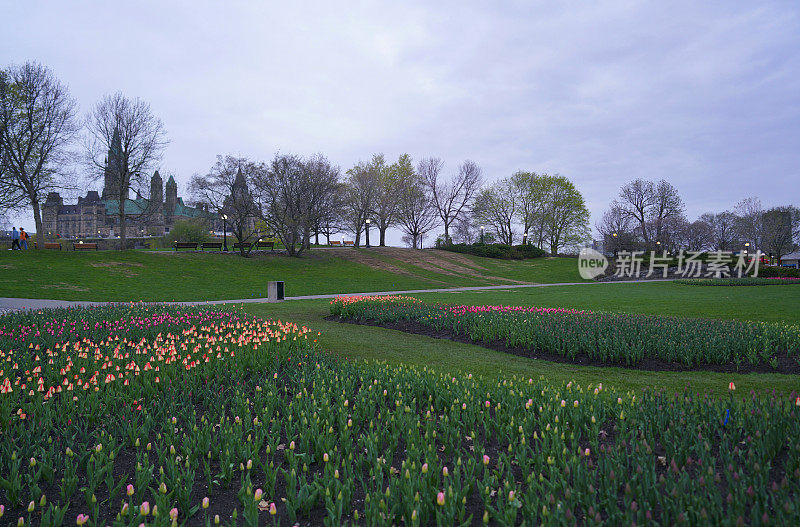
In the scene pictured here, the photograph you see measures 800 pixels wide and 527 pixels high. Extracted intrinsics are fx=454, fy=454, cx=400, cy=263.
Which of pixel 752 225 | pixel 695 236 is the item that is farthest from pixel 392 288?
pixel 752 225

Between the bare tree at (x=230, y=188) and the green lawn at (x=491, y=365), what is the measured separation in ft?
96.2

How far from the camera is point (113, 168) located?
116 feet

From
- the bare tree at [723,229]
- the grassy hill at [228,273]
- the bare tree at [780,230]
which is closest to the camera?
the grassy hill at [228,273]

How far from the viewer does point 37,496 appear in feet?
10.2

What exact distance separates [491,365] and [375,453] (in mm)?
4439

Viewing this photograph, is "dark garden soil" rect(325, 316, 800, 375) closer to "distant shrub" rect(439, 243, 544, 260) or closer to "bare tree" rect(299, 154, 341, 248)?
"bare tree" rect(299, 154, 341, 248)

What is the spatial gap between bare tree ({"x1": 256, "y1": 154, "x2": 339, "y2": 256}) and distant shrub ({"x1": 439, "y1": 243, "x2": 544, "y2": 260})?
68.7 feet

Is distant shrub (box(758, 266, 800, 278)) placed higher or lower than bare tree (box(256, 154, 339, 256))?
lower

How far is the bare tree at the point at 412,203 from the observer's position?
57750mm

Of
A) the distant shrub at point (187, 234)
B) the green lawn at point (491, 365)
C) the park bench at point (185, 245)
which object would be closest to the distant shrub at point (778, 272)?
the green lawn at point (491, 365)

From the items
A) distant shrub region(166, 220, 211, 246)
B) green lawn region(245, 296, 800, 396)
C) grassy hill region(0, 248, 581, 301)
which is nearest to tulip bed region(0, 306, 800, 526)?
green lawn region(245, 296, 800, 396)

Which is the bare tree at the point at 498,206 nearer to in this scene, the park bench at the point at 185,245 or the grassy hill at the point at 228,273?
the grassy hill at the point at 228,273

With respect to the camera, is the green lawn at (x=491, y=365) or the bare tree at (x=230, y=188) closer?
the green lawn at (x=491, y=365)

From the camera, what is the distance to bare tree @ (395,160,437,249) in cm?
5775
